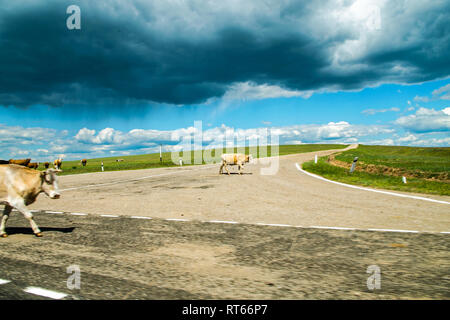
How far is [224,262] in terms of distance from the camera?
4324 mm

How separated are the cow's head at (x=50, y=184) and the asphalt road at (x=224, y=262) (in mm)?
811

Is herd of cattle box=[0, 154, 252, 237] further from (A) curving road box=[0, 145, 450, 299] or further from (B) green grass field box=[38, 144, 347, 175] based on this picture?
(B) green grass field box=[38, 144, 347, 175]

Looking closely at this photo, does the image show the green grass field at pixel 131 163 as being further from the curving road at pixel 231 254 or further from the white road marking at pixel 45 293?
the white road marking at pixel 45 293

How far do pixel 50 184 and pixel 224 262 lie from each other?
4351mm

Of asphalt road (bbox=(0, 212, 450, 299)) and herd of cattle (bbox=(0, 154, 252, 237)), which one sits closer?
asphalt road (bbox=(0, 212, 450, 299))

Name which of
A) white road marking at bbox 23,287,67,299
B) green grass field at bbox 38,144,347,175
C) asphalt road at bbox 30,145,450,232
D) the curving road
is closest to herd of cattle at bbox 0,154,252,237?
the curving road

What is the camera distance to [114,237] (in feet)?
19.2

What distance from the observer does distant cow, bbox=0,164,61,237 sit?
595cm

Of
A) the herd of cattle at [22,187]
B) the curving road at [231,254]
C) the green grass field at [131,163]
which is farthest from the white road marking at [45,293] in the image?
the green grass field at [131,163]

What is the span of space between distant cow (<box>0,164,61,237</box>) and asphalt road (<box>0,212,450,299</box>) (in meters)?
0.51

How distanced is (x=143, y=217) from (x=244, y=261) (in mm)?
4213

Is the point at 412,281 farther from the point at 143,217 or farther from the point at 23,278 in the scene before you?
the point at 143,217

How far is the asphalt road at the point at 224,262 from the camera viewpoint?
10.9ft

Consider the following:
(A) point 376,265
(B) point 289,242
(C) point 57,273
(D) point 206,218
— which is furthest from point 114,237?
(A) point 376,265
